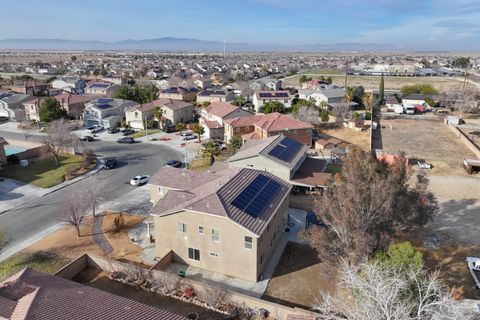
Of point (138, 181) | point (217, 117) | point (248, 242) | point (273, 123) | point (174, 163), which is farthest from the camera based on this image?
point (217, 117)

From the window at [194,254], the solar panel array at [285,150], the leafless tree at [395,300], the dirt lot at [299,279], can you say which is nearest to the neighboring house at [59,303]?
the window at [194,254]

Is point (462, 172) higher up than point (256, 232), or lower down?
lower down

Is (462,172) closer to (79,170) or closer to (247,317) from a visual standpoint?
(247,317)

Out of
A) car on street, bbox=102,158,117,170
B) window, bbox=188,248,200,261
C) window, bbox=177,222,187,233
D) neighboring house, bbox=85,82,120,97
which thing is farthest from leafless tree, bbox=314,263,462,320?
neighboring house, bbox=85,82,120,97

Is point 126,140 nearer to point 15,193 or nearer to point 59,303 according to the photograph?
point 15,193

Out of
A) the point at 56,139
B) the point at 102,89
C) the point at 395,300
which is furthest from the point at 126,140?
the point at 395,300

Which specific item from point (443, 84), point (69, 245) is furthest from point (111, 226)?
point (443, 84)
